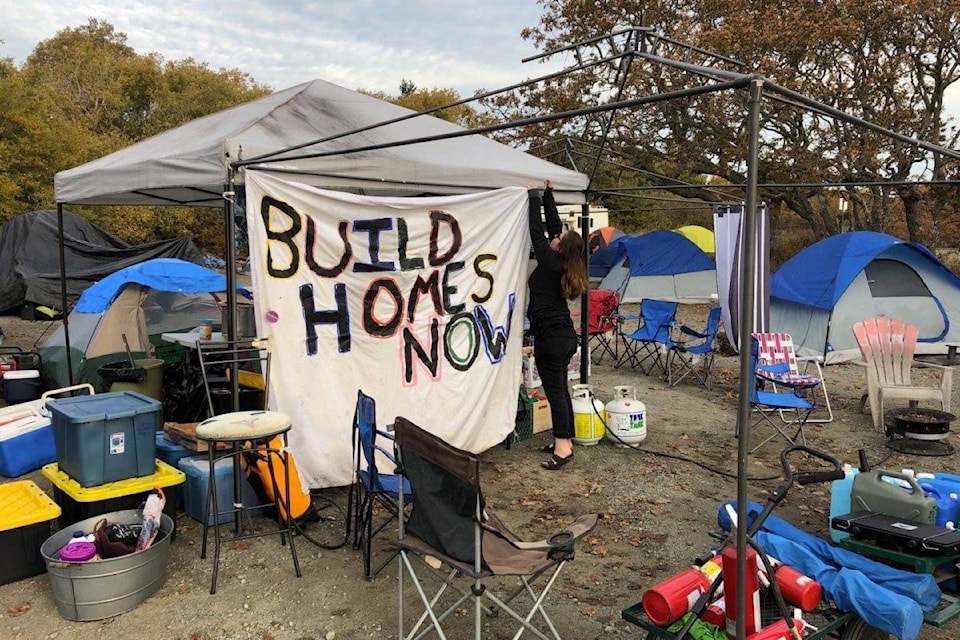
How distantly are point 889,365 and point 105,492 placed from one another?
622cm

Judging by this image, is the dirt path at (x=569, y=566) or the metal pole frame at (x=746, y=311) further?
the dirt path at (x=569, y=566)

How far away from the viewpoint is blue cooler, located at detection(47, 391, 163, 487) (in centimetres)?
342

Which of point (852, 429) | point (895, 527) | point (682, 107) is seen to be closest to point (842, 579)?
point (895, 527)

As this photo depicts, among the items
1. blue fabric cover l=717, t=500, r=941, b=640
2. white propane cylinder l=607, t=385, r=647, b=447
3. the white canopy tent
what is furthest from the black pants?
blue fabric cover l=717, t=500, r=941, b=640

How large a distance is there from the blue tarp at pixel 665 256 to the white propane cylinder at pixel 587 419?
9.25 meters

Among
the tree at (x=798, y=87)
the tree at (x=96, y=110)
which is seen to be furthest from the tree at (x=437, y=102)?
the tree at (x=798, y=87)

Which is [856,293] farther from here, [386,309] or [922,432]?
[386,309]

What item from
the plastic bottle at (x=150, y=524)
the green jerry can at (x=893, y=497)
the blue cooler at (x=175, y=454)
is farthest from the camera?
the blue cooler at (x=175, y=454)

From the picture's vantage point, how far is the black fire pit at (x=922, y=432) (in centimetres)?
543

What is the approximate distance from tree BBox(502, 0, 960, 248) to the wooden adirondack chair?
5.17 meters

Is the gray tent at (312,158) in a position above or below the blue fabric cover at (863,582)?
above

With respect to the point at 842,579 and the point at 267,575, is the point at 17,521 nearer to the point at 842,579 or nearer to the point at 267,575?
the point at 267,575

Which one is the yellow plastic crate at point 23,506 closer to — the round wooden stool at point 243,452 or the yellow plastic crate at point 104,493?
the yellow plastic crate at point 104,493

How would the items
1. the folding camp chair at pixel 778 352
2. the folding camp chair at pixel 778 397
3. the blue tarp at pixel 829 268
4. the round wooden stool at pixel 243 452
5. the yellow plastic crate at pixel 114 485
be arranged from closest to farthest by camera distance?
1. the round wooden stool at pixel 243 452
2. the yellow plastic crate at pixel 114 485
3. the folding camp chair at pixel 778 397
4. the folding camp chair at pixel 778 352
5. the blue tarp at pixel 829 268
